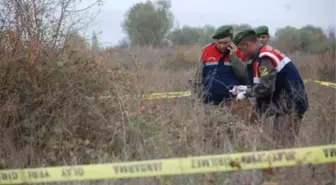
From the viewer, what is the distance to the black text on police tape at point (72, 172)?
12.1 ft

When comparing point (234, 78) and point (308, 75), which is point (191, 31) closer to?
point (308, 75)

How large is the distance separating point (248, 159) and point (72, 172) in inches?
52.6

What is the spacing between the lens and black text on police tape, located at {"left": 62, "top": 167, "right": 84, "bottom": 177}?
369 centimetres

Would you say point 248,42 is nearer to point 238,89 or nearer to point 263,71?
point 263,71

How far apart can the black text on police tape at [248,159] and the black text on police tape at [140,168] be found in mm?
262

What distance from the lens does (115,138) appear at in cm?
530

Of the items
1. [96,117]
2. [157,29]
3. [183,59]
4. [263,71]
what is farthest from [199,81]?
[157,29]

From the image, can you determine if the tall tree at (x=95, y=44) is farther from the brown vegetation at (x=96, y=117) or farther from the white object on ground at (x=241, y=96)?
the white object on ground at (x=241, y=96)

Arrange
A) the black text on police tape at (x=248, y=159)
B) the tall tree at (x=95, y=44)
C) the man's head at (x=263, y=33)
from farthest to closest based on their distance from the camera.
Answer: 1. the tall tree at (x=95, y=44)
2. the man's head at (x=263, y=33)
3. the black text on police tape at (x=248, y=159)

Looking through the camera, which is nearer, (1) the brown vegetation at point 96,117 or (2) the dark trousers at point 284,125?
(1) the brown vegetation at point 96,117

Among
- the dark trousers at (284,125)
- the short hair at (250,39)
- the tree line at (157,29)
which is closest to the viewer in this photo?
the dark trousers at (284,125)

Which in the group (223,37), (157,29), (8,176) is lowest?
(8,176)

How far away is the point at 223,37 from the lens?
5699 mm

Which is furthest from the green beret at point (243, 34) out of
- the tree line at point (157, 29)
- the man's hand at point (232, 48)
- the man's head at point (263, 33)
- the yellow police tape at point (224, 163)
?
the tree line at point (157, 29)
